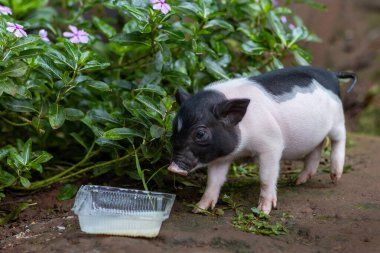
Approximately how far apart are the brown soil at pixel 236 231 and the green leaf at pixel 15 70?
3.31 ft

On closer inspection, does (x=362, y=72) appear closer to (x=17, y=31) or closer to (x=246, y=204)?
(x=246, y=204)

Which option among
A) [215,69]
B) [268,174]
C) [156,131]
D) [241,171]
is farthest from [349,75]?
[156,131]

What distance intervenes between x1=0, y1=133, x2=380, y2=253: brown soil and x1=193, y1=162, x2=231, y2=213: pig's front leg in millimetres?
128

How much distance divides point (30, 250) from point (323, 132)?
2.28 m

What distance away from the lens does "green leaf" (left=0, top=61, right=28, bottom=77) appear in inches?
166

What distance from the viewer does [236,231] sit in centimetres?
377

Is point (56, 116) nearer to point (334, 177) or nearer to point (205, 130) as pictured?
point (205, 130)

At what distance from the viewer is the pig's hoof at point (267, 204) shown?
416 cm

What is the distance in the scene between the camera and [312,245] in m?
3.70

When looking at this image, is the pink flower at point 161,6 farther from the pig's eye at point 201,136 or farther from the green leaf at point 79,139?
the green leaf at point 79,139

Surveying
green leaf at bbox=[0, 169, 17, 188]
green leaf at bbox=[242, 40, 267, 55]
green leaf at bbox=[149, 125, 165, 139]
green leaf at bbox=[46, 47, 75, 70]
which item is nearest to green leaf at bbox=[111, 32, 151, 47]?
green leaf at bbox=[46, 47, 75, 70]

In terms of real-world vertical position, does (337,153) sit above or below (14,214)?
above

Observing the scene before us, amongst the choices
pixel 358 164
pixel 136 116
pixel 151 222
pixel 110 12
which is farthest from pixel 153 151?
pixel 110 12

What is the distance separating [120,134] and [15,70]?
0.84 meters
